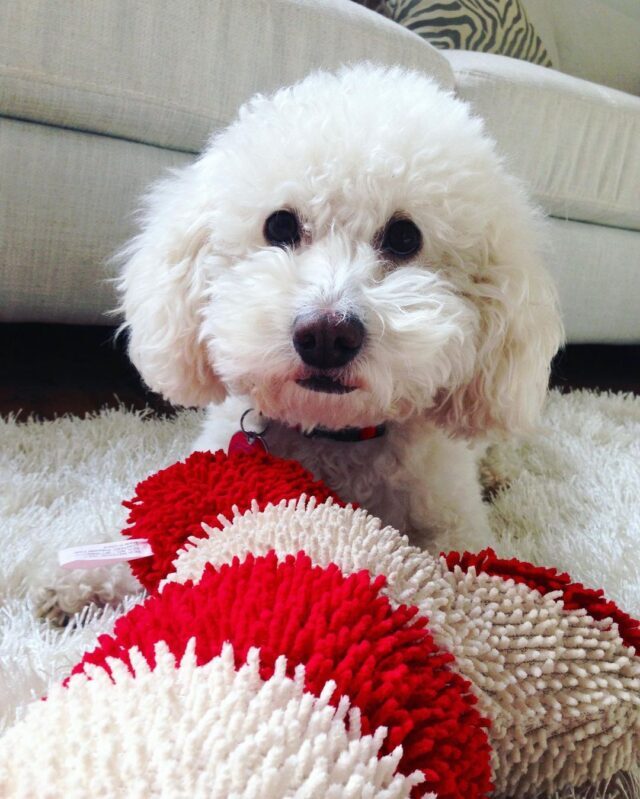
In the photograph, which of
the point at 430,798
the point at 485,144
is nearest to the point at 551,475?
the point at 485,144

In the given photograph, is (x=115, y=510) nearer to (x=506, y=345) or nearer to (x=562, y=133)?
(x=506, y=345)

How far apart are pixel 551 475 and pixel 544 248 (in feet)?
1.51

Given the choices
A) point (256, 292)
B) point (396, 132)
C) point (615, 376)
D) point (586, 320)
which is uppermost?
point (396, 132)

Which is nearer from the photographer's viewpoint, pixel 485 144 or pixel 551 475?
pixel 485 144

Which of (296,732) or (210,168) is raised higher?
(210,168)

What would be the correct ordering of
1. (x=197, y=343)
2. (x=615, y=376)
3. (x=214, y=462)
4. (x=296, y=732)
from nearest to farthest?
1. (x=296, y=732)
2. (x=214, y=462)
3. (x=197, y=343)
4. (x=615, y=376)

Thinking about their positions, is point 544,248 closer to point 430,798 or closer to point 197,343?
point 197,343

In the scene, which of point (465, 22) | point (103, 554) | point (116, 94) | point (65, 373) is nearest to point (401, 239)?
point (103, 554)

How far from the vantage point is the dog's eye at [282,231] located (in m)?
0.82

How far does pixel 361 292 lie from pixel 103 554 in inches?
14.4

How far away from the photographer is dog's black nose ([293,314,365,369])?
26.6 inches

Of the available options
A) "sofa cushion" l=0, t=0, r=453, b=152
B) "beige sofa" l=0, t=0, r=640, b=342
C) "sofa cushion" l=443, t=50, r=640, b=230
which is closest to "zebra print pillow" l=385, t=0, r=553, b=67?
"sofa cushion" l=443, t=50, r=640, b=230

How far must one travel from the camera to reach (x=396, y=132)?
2.56ft

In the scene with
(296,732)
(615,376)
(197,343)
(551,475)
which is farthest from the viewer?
(615,376)
